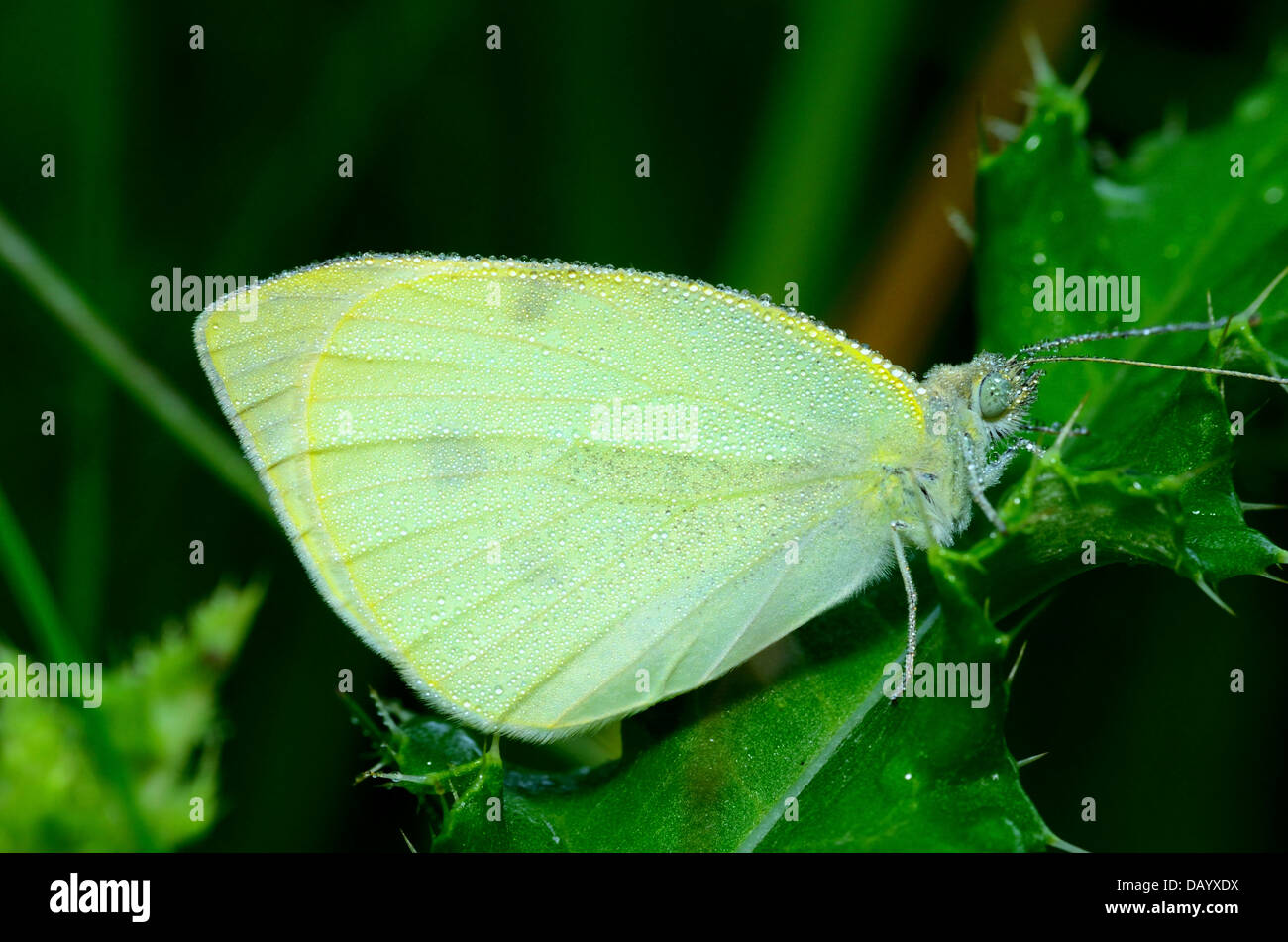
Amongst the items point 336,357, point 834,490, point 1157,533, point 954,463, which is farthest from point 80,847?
point 1157,533

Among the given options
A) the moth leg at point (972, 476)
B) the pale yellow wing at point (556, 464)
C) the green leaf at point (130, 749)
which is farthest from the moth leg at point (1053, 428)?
the green leaf at point (130, 749)

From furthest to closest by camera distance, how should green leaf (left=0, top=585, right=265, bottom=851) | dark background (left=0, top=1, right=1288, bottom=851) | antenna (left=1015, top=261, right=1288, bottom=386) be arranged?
1. dark background (left=0, top=1, right=1288, bottom=851)
2. green leaf (left=0, top=585, right=265, bottom=851)
3. antenna (left=1015, top=261, right=1288, bottom=386)

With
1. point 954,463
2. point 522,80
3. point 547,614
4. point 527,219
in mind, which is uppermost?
point 522,80

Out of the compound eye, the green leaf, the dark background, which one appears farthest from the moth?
the dark background

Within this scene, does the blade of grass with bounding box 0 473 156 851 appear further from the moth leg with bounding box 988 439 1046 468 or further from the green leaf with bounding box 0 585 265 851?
the moth leg with bounding box 988 439 1046 468

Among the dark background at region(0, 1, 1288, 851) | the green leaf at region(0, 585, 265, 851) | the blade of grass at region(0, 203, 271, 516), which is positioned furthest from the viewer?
the dark background at region(0, 1, 1288, 851)

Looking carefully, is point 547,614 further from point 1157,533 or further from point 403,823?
point 1157,533

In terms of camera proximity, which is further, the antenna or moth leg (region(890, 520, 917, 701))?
moth leg (region(890, 520, 917, 701))
